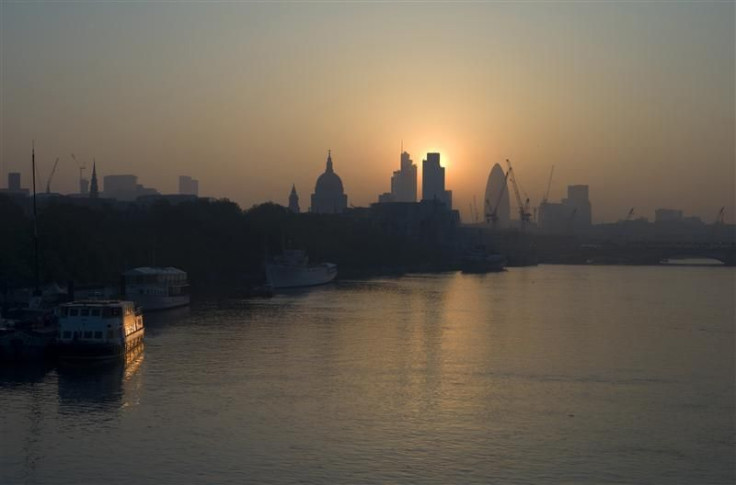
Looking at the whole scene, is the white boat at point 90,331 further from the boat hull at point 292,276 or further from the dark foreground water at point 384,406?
the boat hull at point 292,276

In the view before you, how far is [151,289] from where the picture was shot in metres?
48.5

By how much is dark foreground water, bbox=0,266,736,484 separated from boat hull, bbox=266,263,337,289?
25.5 metres

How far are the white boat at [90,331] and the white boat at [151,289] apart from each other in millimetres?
15439

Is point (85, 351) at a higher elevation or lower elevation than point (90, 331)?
lower

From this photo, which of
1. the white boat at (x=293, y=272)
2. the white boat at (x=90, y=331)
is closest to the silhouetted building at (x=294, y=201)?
the white boat at (x=293, y=272)

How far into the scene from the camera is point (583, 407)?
25.5 meters

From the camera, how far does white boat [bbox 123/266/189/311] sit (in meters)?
48.1

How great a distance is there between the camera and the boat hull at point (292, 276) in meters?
70.5

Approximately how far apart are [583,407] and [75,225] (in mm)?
38699

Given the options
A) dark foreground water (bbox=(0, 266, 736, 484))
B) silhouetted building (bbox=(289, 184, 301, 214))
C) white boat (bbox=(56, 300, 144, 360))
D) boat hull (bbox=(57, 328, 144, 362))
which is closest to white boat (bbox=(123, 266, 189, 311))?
dark foreground water (bbox=(0, 266, 736, 484))

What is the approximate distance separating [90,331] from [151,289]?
17258 mm

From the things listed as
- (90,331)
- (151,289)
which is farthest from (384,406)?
(151,289)

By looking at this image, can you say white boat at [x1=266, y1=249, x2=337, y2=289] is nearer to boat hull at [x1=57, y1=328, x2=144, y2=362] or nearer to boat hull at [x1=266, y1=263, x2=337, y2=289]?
boat hull at [x1=266, y1=263, x2=337, y2=289]

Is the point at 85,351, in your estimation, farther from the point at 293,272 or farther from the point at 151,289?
the point at 293,272
